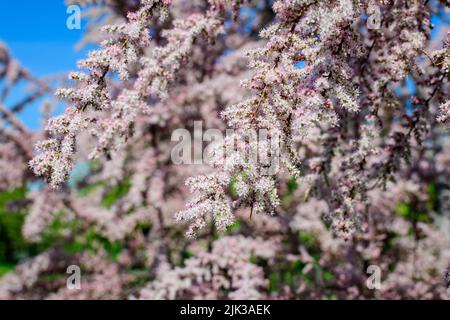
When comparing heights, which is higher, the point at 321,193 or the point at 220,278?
the point at 321,193

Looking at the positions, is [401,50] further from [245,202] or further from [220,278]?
[220,278]

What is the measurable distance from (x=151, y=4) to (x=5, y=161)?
6.50 m

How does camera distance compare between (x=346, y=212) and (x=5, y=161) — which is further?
(x=5, y=161)

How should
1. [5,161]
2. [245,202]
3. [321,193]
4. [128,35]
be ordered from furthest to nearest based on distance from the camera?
[5,161]
[321,193]
[128,35]
[245,202]

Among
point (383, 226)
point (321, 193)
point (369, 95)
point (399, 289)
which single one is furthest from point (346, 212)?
point (383, 226)

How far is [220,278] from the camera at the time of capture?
6.32m

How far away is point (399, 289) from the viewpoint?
21.6ft

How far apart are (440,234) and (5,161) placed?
8.47 meters

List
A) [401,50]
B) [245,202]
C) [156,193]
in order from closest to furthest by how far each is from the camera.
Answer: [245,202], [401,50], [156,193]

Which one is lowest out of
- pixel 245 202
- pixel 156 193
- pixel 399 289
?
pixel 399 289

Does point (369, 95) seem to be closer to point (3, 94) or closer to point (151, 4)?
point (151, 4)

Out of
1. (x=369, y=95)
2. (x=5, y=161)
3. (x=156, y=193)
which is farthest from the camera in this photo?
(x=5, y=161)

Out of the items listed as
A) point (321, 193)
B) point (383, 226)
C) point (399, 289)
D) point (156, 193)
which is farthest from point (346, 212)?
point (383, 226)

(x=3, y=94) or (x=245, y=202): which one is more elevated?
(x=3, y=94)
